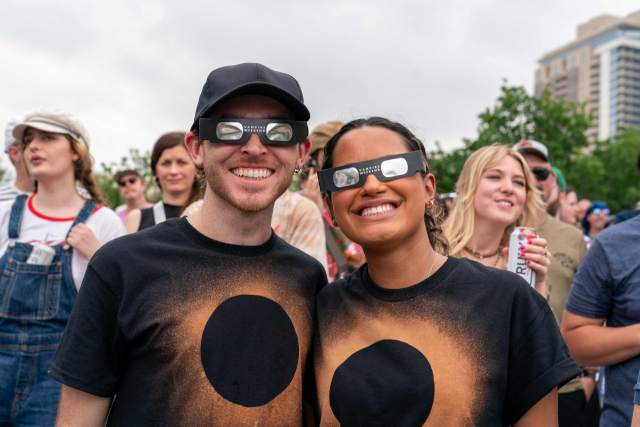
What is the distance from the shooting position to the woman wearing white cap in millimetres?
2951

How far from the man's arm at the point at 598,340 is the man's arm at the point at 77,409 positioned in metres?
2.34

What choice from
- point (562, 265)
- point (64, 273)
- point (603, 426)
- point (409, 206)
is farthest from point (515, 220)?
point (64, 273)

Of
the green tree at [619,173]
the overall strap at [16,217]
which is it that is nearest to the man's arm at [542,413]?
the overall strap at [16,217]

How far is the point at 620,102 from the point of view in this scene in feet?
440

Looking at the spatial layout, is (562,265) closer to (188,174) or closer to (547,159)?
(547,159)

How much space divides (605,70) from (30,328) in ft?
495

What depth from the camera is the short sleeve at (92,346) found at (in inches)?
73.7

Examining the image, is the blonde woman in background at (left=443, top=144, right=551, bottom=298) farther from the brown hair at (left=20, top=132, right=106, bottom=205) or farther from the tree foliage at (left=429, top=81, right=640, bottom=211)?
the tree foliage at (left=429, top=81, right=640, bottom=211)

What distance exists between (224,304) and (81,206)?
84.2 inches

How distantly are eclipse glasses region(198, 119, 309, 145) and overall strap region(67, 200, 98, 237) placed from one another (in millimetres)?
1732

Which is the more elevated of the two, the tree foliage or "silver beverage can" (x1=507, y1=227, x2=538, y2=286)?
the tree foliage

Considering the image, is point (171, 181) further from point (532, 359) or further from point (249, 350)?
point (532, 359)

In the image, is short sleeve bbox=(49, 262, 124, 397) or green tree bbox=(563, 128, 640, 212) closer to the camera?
short sleeve bbox=(49, 262, 124, 397)

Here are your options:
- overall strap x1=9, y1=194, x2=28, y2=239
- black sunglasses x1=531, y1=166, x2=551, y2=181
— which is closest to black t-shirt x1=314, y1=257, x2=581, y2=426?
overall strap x1=9, y1=194, x2=28, y2=239
